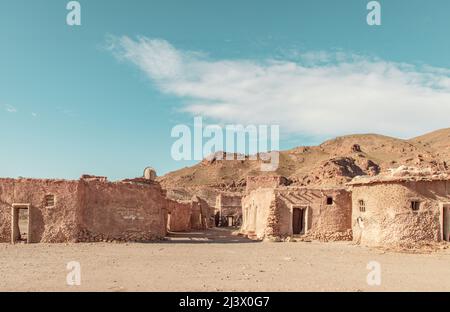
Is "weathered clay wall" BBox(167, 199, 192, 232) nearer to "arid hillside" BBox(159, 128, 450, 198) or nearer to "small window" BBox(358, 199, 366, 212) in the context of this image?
"small window" BBox(358, 199, 366, 212)

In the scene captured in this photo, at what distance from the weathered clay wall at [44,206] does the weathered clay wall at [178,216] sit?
12557 mm

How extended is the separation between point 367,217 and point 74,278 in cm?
1580

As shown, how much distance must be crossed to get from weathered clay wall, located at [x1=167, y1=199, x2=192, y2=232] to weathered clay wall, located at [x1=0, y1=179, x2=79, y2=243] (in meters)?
12.6

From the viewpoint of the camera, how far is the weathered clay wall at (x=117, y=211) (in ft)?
71.0

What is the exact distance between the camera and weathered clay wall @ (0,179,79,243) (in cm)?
2089

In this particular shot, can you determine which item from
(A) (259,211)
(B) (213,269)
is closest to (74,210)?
(B) (213,269)

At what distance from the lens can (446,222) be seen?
20125 mm

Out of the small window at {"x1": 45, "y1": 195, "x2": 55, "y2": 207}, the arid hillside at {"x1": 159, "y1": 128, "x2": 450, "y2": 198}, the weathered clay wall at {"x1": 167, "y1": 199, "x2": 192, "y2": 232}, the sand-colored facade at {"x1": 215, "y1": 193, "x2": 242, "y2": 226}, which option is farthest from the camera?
the arid hillside at {"x1": 159, "y1": 128, "x2": 450, "y2": 198}

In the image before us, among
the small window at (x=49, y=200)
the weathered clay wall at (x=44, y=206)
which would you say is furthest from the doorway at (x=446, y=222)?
the small window at (x=49, y=200)

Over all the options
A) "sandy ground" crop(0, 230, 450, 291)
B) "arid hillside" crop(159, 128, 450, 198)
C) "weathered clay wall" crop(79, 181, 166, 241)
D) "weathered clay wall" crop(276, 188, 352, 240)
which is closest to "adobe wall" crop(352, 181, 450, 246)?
"sandy ground" crop(0, 230, 450, 291)

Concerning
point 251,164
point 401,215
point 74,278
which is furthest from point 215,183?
point 74,278

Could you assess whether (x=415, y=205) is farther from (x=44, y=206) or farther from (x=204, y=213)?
(x=204, y=213)

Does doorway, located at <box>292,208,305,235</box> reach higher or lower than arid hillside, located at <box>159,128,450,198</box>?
lower

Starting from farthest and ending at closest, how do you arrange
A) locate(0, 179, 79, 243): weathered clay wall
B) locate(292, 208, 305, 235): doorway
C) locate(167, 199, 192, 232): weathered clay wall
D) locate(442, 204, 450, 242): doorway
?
locate(167, 199, 192, 232): weathered clay wall < locate(292, 208, 305, 235): doorway < locate(0, 179, 79, 243): weathered clay wall < locate(442, 204, 450, 242): doorway
